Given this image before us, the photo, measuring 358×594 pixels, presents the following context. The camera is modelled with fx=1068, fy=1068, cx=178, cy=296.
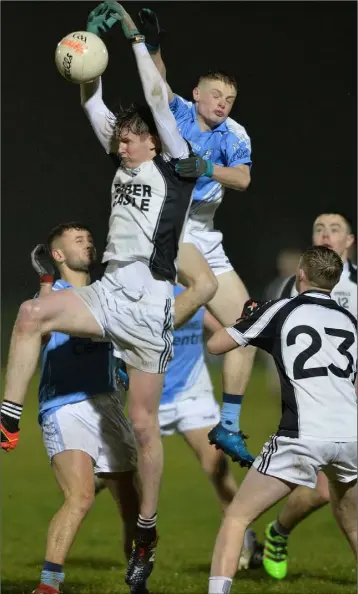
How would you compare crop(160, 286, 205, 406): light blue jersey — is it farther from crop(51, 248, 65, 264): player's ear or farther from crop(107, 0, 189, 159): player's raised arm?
crop(107, 0, 189, 159): player's raised arm

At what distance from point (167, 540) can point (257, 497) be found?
4647 mm

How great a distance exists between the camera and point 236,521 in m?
5.36

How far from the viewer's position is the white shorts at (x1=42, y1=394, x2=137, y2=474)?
19.5 feet

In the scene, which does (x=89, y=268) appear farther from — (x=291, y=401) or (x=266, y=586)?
(x=266, y=586)

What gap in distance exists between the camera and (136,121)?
Answer: 5.78 meters

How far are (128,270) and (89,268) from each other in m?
0.62

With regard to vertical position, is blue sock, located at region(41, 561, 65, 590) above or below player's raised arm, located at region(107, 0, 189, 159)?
below

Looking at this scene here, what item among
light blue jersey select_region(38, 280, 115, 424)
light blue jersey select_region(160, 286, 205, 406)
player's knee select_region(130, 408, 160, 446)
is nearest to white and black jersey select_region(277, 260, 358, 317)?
light blue jersey select_region(160, 286, 205, 406)

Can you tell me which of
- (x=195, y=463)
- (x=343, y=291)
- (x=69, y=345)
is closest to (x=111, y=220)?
(x=69, y=345)

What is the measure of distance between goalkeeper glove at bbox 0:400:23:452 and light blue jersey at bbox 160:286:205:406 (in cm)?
235

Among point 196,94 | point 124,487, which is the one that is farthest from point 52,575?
point 196,94

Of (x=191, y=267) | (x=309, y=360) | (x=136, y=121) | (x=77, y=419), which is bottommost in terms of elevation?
(x=77, y=419)

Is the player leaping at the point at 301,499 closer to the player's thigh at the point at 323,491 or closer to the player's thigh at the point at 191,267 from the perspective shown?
the player's thigh at the point at 323,491

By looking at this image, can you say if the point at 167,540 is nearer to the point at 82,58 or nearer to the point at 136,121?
the point at 136,121
